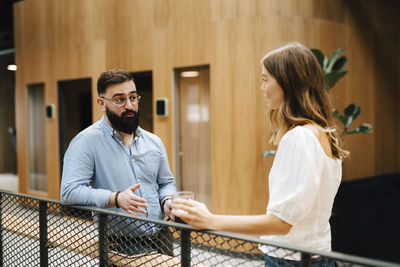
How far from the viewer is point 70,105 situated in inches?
285

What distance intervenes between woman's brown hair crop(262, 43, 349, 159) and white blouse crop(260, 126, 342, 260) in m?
0.08

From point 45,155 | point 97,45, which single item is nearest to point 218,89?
point 97,45

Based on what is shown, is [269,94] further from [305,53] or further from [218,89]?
[218,89]

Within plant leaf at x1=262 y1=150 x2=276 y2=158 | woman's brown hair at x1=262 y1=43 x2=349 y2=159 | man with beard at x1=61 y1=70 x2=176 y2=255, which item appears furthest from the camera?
plant leaf at x1=262 y1=150 x2=276 y2=158

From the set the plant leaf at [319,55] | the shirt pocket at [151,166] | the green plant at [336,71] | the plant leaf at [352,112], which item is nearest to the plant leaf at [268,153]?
the green plant at [336,71]

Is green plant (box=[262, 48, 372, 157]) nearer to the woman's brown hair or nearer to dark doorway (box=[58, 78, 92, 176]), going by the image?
the woman's brown hair

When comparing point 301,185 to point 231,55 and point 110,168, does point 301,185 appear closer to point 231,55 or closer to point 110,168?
point 110,168

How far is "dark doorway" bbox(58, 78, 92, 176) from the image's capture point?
7055 millimetres

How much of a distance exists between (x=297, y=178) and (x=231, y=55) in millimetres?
3700

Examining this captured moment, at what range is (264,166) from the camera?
15.4 ft

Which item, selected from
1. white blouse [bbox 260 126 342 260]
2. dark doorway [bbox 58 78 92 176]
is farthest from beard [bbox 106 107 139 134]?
dark doorway [bbox 58 78 92 176]

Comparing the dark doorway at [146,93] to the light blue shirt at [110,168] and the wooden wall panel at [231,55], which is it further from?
the light blue shirt at [110,168]

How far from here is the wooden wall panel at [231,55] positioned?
4688mm

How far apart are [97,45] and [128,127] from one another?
456 cm
